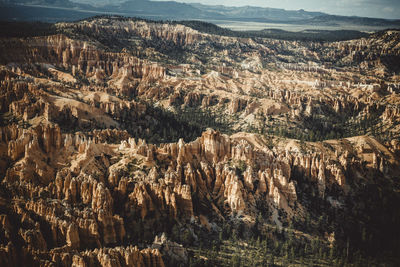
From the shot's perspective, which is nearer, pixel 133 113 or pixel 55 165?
pixel 55 165

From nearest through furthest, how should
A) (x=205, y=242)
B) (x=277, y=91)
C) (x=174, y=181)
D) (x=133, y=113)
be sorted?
1. (x=205, y=242)
2. (x=174, y=181)
3. (x=133, y=113)
4. (x=277, y=91)

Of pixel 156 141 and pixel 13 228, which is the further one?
pixel 156 141

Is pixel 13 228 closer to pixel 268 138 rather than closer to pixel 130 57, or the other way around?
pixel 268 138

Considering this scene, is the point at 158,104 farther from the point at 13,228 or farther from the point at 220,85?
the point at 13,228

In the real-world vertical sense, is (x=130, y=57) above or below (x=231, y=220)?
above

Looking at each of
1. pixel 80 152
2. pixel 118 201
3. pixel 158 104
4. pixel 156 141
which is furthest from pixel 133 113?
pixel 118 201

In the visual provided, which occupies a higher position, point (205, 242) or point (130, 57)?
point (130, 57)

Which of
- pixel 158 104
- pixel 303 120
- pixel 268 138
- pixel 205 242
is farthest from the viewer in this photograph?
pixel 158 104

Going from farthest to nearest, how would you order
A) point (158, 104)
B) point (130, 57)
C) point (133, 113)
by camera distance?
point (130, 57)
point (158, 104)
point (133, 113)

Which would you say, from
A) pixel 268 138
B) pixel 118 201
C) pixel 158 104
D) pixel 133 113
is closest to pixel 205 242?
pixel 118 201
